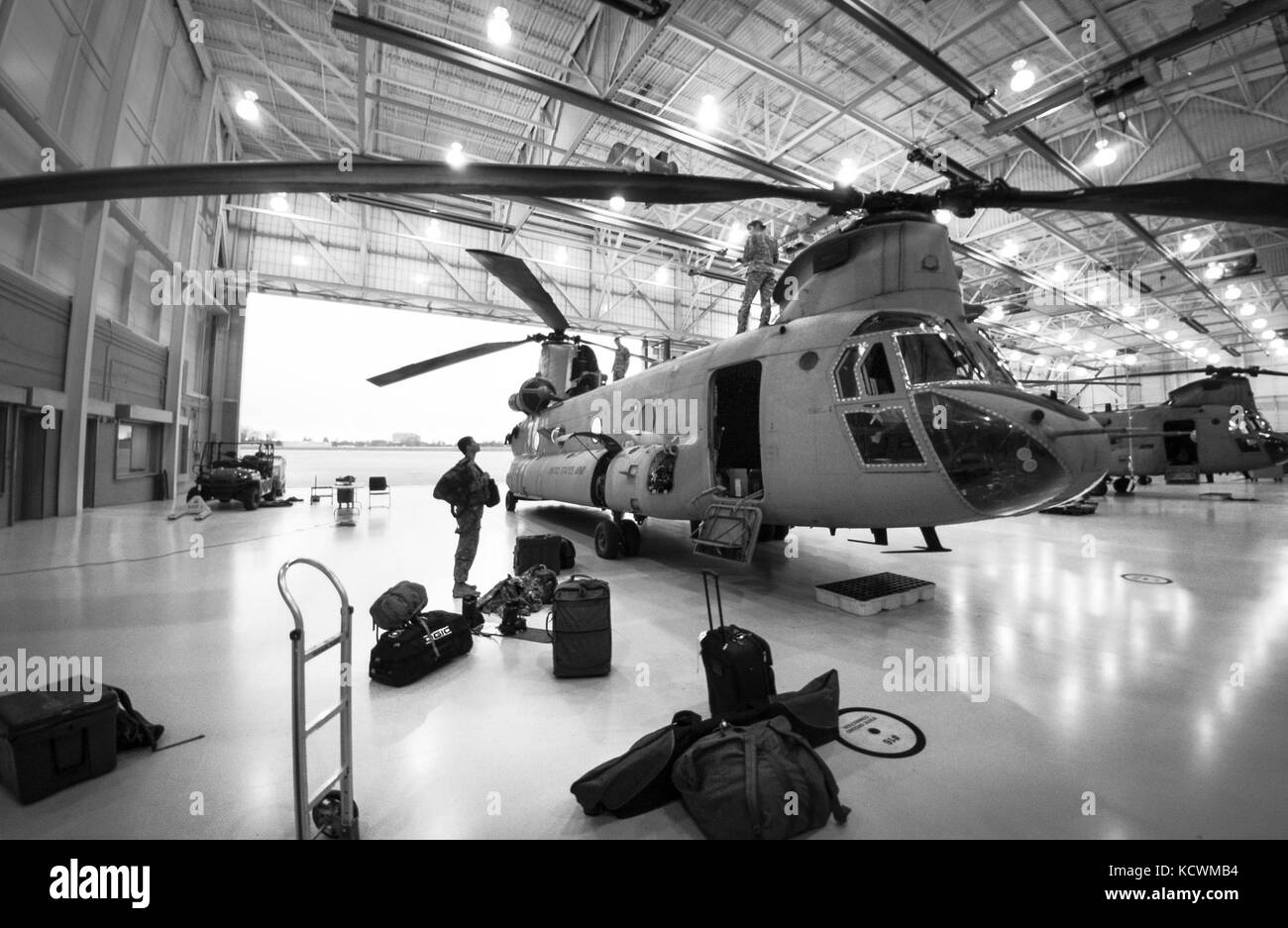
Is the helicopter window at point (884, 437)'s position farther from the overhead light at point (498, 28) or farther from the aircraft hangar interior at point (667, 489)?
the overhead light at point (498, 28)

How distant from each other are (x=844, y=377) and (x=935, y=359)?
79 cm

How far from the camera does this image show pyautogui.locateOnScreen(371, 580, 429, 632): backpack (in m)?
3.76

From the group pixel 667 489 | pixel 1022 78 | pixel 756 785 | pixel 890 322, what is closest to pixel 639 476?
pixel 667 489

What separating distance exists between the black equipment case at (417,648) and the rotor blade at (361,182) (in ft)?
9.61

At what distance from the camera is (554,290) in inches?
844

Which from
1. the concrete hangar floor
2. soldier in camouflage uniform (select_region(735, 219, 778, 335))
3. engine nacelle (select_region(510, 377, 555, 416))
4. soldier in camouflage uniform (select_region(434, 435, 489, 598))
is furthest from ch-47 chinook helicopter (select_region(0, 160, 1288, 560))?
engine nacelle (select_region(510, 377, 555, 416))

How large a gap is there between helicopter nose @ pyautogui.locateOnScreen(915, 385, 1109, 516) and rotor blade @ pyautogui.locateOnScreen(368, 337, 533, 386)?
297 inches

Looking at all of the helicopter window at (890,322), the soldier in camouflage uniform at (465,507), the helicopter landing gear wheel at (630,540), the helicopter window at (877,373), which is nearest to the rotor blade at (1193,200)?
the helicopter window at (890,322)

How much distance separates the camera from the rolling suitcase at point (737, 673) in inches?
106

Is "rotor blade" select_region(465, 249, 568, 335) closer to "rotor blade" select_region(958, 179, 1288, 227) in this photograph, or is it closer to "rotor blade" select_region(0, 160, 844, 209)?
"rotor blade" select_region(0, 160, 844, 209)
